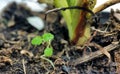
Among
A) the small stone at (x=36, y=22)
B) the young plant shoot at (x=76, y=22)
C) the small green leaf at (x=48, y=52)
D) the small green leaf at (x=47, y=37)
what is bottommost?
the small green leaf at (x=48, y=52)

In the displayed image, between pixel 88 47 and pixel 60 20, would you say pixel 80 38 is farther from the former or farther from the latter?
pixel 60 20

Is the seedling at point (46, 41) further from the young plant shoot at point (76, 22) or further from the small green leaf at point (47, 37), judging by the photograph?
the young plant shoot at point (76, 22)

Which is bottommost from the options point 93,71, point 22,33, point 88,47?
point 93,71

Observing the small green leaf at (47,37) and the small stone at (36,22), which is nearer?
the small green leaf at (47,37)

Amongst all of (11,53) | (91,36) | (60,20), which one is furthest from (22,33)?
(91,36)

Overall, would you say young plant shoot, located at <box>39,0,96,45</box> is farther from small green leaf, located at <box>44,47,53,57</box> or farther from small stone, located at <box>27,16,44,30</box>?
small stone, located at <box>27,16,44,30</box>

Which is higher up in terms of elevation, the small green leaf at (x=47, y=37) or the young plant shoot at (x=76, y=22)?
the young plant shoot at (x=76, y=22)

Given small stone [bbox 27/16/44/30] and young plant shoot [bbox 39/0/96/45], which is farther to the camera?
small stone [bbox 27/16/44/30]

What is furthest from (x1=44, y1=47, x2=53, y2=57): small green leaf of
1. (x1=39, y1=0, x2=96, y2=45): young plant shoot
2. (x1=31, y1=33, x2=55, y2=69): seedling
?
(x1=39, y1=0, x2=96, y2=45): young plant shoot

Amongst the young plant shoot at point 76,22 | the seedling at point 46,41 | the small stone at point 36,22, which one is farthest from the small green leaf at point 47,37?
the small stone at point 36,22

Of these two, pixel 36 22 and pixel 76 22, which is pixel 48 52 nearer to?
pixel 76 22

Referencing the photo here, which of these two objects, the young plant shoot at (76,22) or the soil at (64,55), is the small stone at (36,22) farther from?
the young plant shoot at (76,22)
